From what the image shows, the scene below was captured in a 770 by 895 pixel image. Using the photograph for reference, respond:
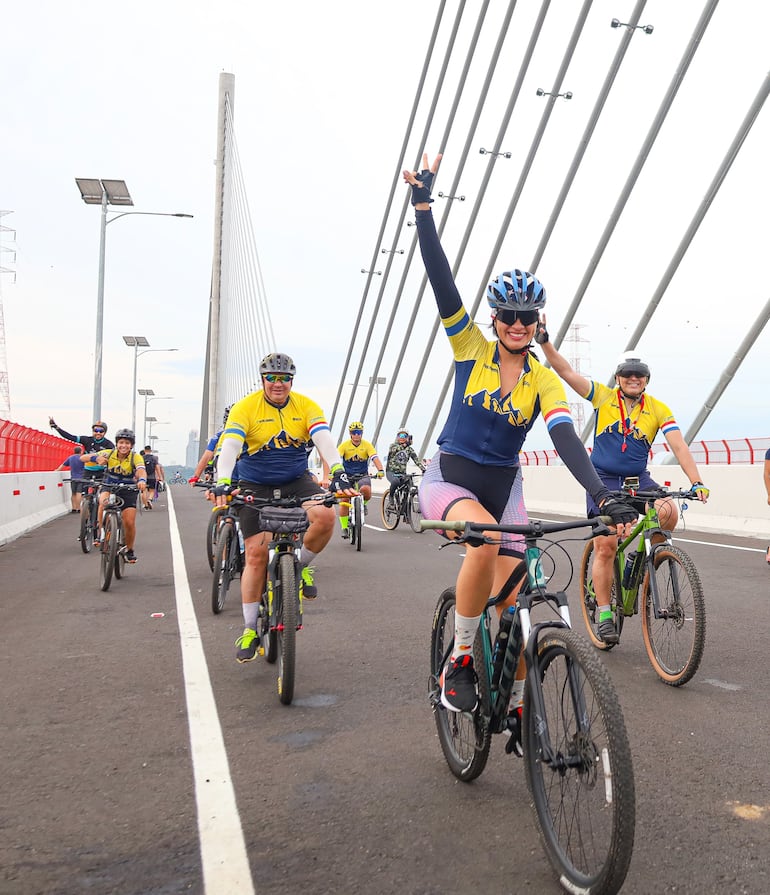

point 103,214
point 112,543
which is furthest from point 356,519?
point 103,214

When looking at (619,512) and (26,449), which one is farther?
(26,449)

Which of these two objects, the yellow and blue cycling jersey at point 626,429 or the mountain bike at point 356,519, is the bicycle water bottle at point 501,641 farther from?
the mountain bike at point 356,519

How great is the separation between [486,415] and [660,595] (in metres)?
2.41

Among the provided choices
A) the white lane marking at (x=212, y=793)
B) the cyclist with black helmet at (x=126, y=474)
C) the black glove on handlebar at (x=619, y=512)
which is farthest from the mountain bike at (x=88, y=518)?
the black glove on handlebar at (x=619, y=512)

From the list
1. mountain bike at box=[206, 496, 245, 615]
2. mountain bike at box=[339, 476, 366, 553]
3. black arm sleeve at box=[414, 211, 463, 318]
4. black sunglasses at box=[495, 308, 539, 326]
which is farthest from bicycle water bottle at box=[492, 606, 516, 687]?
mountain bike at box=[339, 476, 366, 553]

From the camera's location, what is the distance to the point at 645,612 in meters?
5.81

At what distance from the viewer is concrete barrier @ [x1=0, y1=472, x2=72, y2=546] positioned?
15789 millimetres

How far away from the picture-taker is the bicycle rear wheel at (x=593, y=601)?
6.19 m

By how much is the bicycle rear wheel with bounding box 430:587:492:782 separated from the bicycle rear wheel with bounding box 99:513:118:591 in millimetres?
6132

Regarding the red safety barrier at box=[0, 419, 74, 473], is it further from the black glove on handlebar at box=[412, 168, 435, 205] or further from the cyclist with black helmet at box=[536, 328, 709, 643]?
the black glove on handlebar at box=[412, 168, 435, 205]

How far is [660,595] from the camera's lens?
568cm

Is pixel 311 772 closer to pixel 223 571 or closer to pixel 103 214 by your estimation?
pixel 223 571

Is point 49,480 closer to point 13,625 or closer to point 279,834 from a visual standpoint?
point 13,625

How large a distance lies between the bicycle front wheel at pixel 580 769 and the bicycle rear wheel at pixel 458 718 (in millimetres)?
415
